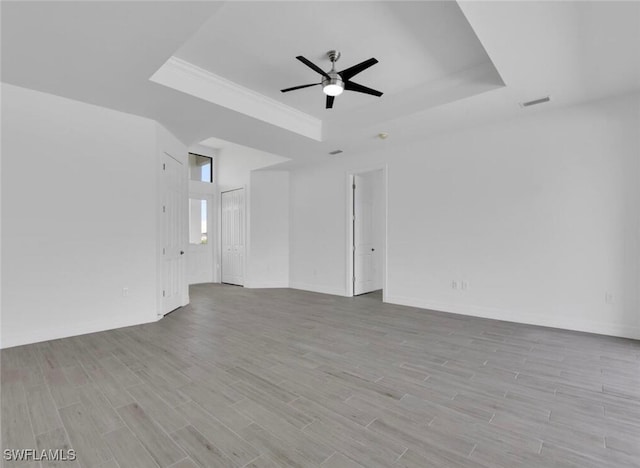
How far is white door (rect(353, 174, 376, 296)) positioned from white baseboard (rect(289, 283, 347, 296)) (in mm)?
317

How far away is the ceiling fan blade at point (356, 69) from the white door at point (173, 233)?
2917 millimetres

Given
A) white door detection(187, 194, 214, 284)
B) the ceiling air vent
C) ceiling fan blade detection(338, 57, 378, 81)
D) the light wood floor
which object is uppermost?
ceiling fan blade detection(338, 57, 378, 81)

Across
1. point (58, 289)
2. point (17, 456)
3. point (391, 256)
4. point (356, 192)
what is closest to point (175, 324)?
point (58, 289)

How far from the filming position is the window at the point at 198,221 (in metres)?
8.16

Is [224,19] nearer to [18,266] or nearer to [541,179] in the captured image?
[18,266]

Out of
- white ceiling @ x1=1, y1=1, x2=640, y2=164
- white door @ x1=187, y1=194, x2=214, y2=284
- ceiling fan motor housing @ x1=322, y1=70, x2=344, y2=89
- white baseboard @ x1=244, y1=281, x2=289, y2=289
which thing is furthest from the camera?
white door @ x1=187, y1=194, x2=214, y2=284

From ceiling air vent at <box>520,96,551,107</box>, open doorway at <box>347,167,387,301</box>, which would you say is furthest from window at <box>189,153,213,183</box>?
ceiling air vent at <box>520,96,551,107</box>

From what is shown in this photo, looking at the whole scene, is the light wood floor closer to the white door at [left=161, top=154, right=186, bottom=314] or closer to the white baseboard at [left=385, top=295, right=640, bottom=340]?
the white baseboard at [left=385, top=295, right=640, bottom=340]

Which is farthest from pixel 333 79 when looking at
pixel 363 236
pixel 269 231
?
pixel 269 231

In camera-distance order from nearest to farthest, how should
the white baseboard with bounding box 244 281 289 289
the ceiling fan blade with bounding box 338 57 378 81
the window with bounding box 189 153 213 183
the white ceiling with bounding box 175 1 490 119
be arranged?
1. the white ceiling with bounding box 175 1 490 119
2. the ceiling fan blade with bounding box 338 57 378 81
3. the white baseboard with bounding box 244 281 289 289
4. the window with bounding box 189 153 213 183

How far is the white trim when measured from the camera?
3.43 metres

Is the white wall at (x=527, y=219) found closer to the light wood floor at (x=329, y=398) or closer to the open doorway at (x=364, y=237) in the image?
the light wood floor at (x=329, y=398)

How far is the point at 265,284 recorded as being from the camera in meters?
7.37

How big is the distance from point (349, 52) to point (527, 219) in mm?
3115
